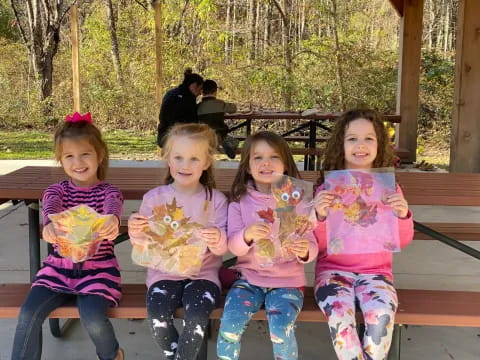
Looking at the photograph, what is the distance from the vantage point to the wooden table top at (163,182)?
2.65m

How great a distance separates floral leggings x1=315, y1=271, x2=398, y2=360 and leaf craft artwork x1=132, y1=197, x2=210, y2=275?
1.68 feet

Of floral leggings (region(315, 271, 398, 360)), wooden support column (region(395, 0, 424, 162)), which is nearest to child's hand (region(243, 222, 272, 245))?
floral leggings (region(315, 271, 398, 360))

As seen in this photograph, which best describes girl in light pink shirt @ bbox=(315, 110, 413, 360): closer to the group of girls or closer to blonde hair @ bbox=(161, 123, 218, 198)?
the group of girls

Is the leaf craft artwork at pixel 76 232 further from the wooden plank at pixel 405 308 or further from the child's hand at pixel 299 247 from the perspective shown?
the child's hand at pixel 299 247

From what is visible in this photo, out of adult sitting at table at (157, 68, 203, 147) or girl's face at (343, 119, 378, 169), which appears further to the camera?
adult sitting at table at (157, 68, 203, 147)

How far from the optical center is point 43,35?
1500 centimetres

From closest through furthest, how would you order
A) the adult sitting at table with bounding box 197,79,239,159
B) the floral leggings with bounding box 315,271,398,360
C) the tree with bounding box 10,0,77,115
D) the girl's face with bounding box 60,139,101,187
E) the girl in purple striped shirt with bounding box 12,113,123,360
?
the floral leggings with bounding box 315,271,398,360 < the girl in purple striped shirt with bounding box 12,113,123,360 < the girl's face with bounding box 60,139,101,187 < the adult sitting at table with bounding box 197,79,239,159 < the tree with bounding box 10,0,77,115

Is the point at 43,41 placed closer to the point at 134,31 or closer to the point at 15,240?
the point at 134,31

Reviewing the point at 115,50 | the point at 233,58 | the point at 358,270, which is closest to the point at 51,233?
the point at 358,270

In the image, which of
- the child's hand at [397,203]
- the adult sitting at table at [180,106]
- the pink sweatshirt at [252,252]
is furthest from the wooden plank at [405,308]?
the adult sitting at table at [180,106]

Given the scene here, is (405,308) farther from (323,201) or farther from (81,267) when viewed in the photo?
(81,267)

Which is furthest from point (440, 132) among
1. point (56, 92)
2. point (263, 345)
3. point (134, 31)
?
point (263, 345)

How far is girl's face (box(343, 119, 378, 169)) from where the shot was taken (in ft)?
7.94

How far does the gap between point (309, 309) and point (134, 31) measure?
13.0m
